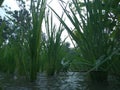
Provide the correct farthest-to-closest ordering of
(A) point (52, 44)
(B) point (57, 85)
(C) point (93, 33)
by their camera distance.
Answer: (A) point (52, 44) → (C) point (93, 33) → (B) point (57, 85)

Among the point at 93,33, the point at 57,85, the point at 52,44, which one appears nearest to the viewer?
the point at 57,85

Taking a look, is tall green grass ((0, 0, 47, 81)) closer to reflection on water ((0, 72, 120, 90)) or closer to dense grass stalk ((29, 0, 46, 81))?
dense grass stalk ((29, 0, 46, 81))

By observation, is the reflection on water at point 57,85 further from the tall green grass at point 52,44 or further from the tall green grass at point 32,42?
the tall green grass at point 52,44

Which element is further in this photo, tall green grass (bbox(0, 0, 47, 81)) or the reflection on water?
tall green grass (bbox(0, 0, 47, 81))

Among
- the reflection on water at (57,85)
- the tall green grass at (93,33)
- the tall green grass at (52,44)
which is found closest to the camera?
the reflection on water at (57,85)

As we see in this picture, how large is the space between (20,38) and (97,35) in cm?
58

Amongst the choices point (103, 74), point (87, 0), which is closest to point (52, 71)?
point (103, 74)

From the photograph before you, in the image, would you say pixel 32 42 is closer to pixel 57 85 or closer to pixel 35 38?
pixel 35 38

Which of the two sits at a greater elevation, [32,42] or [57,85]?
[32,42]

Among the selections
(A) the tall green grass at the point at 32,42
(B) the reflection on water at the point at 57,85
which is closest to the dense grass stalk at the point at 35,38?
(A) the tall green grass at the point at 32,42

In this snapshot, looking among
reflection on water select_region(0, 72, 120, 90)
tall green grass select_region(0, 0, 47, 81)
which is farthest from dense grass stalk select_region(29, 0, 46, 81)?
reflection on water select_region(0, 72, 120, 90)

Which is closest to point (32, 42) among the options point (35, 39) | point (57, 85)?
point (35, 39)

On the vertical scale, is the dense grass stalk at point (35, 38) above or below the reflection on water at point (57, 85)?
above

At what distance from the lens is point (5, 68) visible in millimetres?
2279
